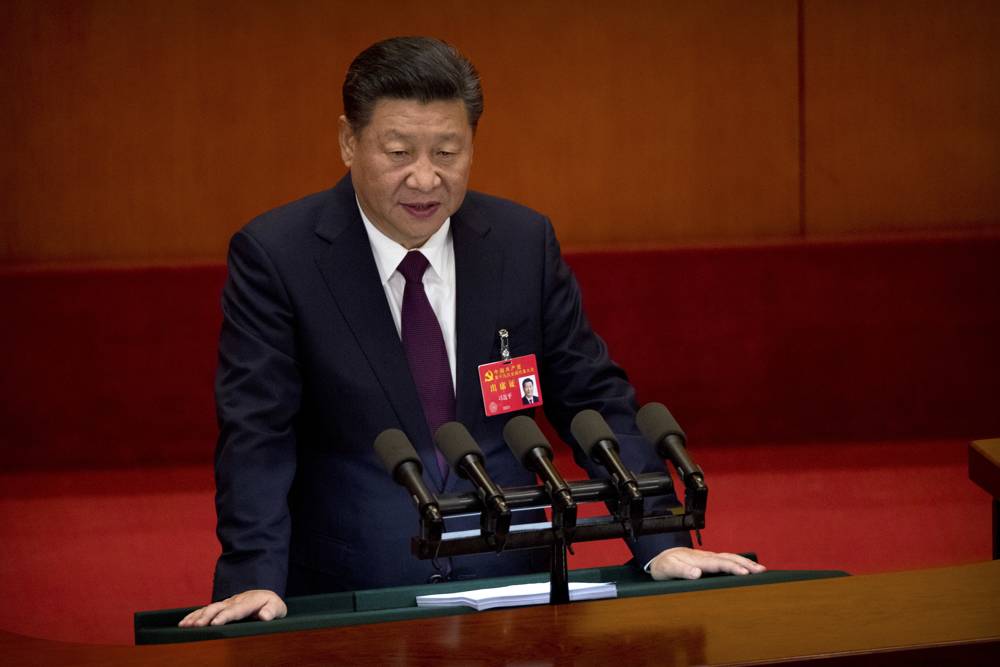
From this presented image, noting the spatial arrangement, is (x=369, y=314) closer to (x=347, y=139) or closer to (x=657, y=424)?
(x=347, y=139)

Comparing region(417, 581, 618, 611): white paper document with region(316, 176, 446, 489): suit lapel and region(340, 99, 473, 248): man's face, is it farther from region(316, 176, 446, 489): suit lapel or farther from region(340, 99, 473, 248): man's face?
region(340, 99, 473, 248): man's face

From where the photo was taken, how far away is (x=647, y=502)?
2143 mm

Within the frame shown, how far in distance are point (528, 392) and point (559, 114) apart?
2593 millimetres

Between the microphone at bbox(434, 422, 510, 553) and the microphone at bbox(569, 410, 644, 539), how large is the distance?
12cm

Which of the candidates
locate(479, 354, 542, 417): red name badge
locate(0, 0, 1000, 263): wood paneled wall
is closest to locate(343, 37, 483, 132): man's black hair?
locate(479, 354, 542, 417): red name badge

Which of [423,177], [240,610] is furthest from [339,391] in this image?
[240,610]

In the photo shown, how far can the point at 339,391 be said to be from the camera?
7.14 feet

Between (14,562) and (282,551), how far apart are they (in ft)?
6.80

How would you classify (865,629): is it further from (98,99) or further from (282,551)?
(98,99)

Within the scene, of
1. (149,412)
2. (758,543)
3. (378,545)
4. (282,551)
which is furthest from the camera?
(149,412)

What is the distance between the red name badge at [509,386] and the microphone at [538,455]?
23.4 inches

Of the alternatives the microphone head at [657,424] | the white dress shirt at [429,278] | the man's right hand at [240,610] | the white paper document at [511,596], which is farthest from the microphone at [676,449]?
the white dress shirt at [429,278]

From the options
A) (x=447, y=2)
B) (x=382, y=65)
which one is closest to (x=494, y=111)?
(x=447, y=2)

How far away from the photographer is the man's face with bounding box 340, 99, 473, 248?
6.75 feet
